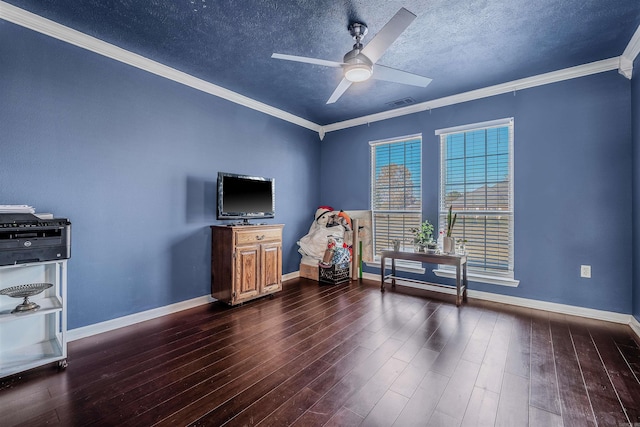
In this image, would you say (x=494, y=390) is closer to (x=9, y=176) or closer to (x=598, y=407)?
(x=598, y=407)

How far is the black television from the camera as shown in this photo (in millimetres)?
3375

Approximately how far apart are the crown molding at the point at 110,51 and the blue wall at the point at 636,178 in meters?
4.06

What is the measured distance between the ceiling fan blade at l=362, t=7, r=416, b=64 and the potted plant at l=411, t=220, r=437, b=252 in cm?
237

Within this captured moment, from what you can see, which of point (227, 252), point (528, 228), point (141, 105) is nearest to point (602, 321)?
point (528, 228)

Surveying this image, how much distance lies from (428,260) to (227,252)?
2.47 m

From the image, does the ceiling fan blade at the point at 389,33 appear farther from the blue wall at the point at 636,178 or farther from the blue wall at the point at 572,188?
the blue wall at the point at 636,178

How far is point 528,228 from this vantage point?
3332 mm

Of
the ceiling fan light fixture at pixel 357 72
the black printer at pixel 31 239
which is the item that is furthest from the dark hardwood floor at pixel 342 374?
the ceiling fan light fixture at pixel 357 72

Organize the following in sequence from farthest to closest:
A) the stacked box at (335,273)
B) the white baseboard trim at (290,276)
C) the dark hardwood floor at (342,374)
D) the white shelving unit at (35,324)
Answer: the white baseboard trim at (290,276) < the stacked box at (335,273) < the white shelving unit at (35,324) < the dark hardwood floor at (342,374)

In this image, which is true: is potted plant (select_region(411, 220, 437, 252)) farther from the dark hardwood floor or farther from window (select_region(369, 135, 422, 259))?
the dark hardwood floor

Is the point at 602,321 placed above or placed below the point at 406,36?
below

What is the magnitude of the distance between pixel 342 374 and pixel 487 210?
284 cm

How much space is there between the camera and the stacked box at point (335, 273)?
14.0 feet

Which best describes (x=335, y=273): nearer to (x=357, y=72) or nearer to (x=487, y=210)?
(x=487, y=210)
